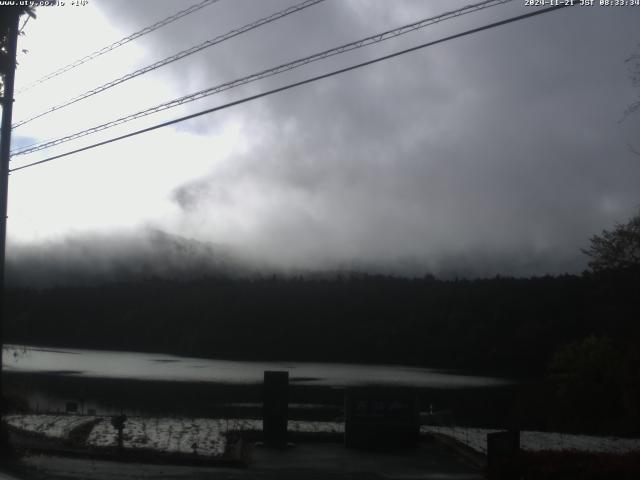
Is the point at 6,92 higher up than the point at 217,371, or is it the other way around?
the point at 6,92

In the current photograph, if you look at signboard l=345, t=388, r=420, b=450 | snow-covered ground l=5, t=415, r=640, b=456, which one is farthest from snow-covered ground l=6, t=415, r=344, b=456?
signboard l=345, t=388, r=420, b=450

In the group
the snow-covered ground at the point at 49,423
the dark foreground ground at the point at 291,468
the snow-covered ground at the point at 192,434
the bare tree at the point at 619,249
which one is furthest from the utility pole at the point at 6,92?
the bare tree at the point at 619,249

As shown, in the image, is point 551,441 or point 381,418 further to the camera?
point 551,441

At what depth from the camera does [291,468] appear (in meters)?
14.6

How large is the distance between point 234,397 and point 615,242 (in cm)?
2366

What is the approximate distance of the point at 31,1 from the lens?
631 inches

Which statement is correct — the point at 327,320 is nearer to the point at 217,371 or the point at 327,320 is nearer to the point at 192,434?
the point at 217,371

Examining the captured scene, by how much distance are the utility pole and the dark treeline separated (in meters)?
65.1

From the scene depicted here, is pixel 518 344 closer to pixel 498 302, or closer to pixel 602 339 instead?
pixel 498 302

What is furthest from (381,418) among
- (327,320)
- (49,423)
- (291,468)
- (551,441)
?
(327,320)

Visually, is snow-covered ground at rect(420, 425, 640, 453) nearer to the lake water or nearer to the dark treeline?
the lake water

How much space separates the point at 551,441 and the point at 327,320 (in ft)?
269

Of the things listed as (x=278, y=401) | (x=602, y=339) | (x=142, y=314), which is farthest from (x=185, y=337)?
(x=278, y=401)

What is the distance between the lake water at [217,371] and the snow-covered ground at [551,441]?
101 ft
